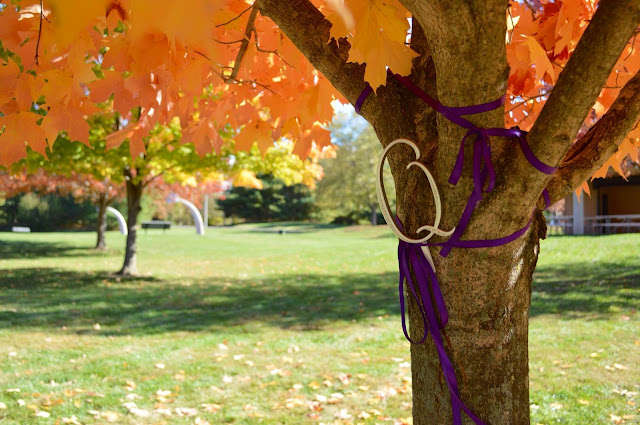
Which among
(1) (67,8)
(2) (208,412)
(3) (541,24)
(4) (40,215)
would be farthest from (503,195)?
(4) (40,215)

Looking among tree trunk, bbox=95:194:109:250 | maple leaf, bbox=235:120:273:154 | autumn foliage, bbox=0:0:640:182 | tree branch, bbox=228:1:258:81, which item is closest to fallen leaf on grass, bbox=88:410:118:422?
autumn foliage, bbox=0:0:640:182

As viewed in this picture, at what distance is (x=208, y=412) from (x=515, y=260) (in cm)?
304

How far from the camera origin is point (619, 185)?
21.6 meters

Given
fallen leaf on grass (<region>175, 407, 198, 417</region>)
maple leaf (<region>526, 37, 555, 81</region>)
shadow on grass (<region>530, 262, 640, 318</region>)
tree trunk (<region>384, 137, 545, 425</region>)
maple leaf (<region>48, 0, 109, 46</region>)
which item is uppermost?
maple leaf (<region>526, 37, 555, 81</region>)

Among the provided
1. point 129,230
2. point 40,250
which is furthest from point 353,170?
point 129,230

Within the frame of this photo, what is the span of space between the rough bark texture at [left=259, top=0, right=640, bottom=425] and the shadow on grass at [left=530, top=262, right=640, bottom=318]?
231 inches

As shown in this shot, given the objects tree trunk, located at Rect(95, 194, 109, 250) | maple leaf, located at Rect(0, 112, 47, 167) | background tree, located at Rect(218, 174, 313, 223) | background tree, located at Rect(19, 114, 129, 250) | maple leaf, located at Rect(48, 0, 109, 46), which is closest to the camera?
maple leaf, located at Rect(48, 0, 109, 46)

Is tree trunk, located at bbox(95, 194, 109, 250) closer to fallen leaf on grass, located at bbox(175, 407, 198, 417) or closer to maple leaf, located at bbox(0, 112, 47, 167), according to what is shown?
fallen leaf on grass, located at bbox(175, 407, 198, 417)

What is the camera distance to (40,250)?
19547 mm

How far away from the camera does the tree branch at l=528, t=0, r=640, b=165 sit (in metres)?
1.49

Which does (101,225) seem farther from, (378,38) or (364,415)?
(378,38)

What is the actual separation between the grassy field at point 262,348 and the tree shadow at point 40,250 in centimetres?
563

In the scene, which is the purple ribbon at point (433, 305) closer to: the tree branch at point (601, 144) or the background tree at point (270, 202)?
the tree branch at point (601, 144)

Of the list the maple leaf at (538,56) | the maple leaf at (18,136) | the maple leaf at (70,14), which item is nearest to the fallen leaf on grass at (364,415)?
the maple leaf at (538,56)
